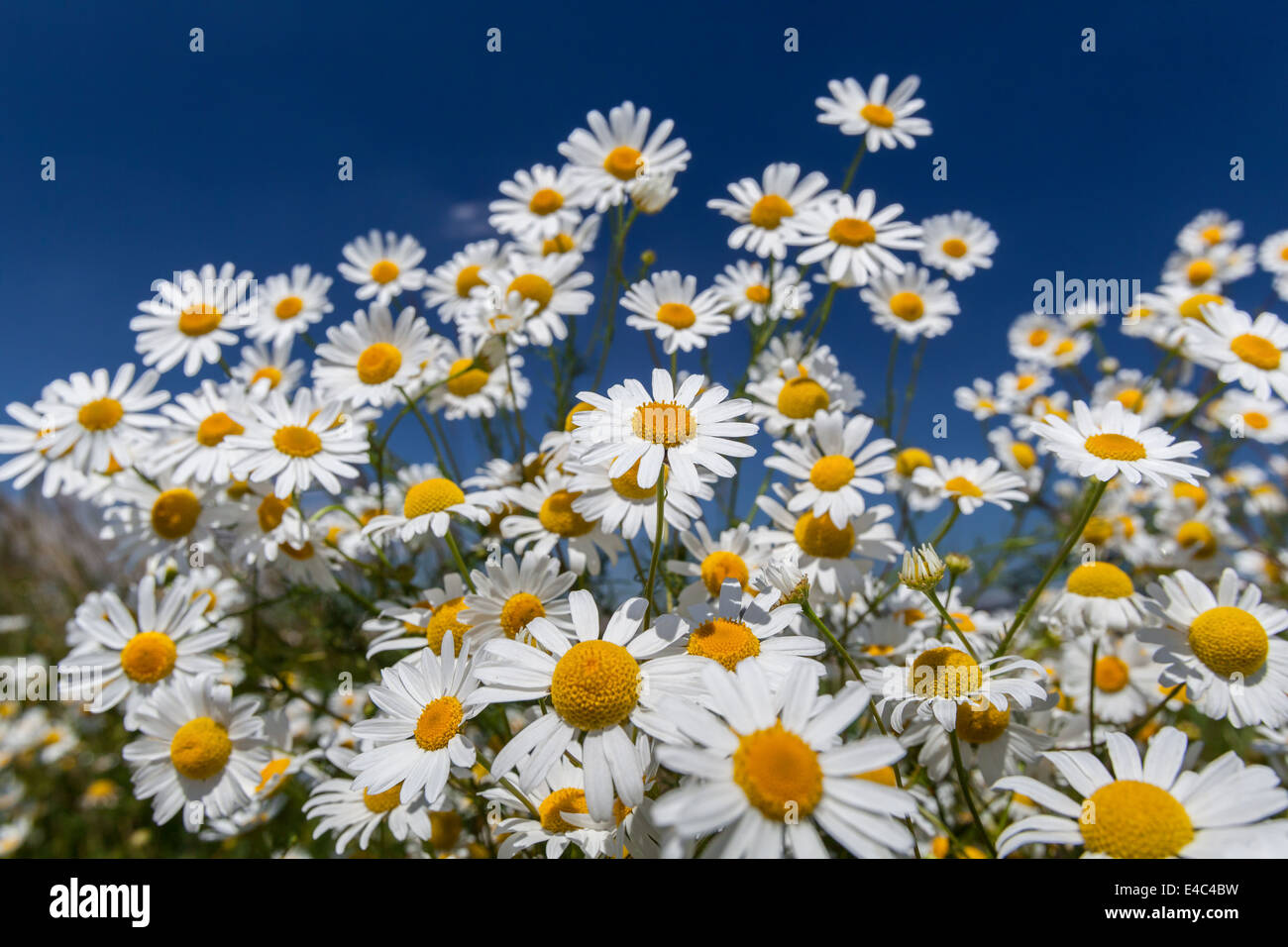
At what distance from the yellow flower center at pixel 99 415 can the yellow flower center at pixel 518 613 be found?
1203 millimetres

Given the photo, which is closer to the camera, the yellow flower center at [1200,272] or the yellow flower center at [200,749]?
the yellow flower center at [200,749]

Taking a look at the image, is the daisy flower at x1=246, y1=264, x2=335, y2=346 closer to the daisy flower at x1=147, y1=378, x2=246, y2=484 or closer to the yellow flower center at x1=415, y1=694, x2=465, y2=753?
the daisy flower at x1=147, y1=378, x2=246, y2=484

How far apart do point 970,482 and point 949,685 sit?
2.47 ft

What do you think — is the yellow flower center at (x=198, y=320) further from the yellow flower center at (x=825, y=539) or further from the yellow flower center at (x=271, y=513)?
the yellow flower center at (x=825, y=539)

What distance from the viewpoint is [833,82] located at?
7.22 feet

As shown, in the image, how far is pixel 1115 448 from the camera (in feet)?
3.69

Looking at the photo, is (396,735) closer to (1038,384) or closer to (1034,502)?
(1034,502)

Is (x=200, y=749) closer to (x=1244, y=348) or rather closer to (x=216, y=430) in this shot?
(x=216, y=430)

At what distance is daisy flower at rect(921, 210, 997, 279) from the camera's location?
2.36 meters

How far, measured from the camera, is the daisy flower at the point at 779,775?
2.11 feet

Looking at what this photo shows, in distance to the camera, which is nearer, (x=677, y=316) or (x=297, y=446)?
(x=297, y=446)

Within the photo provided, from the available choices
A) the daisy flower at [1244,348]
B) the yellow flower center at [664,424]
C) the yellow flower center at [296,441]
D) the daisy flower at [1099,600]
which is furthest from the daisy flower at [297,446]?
the daisy flower at [1244,348]

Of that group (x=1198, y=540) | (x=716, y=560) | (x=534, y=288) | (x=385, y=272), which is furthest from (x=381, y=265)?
(x=1198, y=540)
